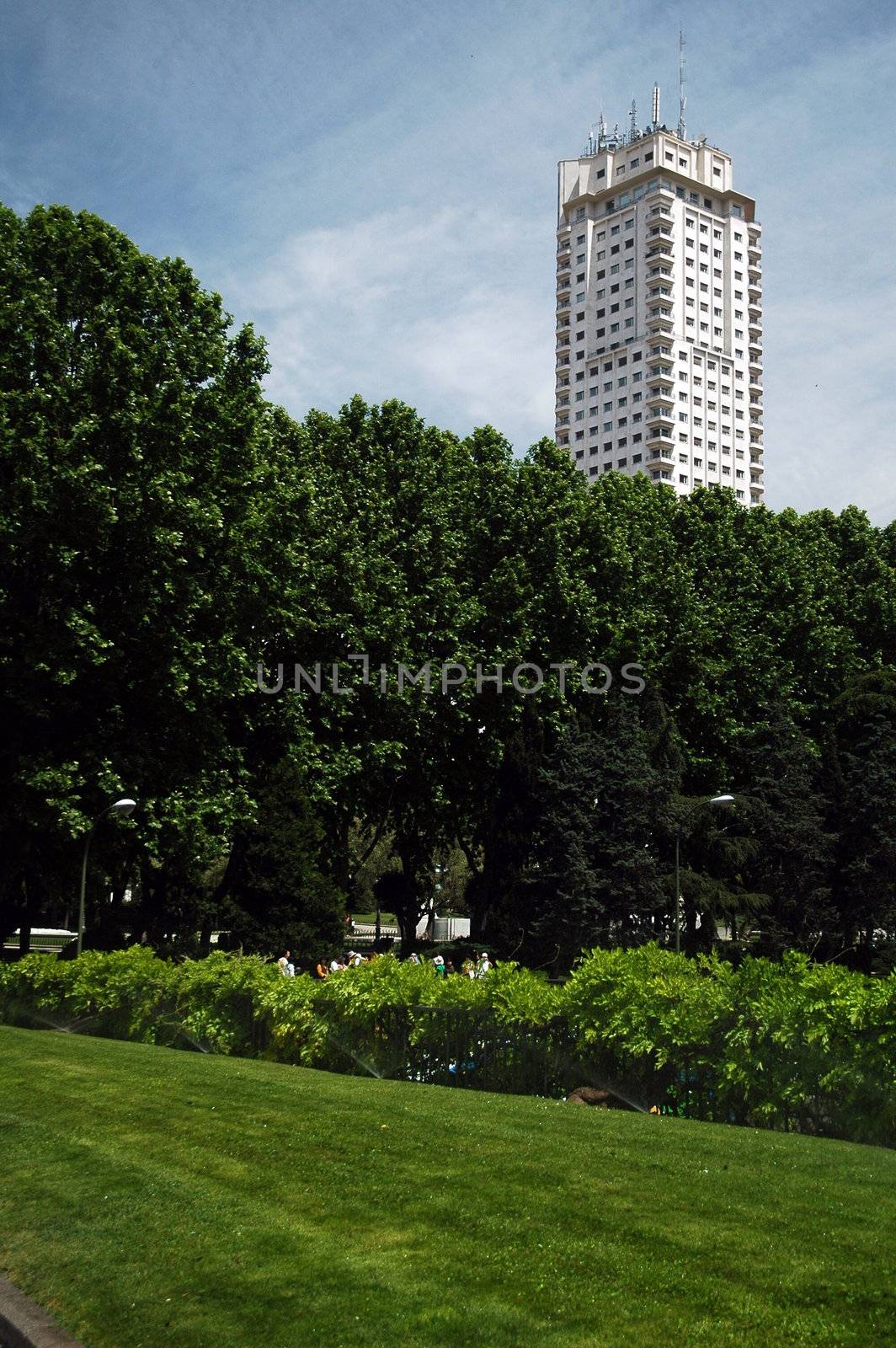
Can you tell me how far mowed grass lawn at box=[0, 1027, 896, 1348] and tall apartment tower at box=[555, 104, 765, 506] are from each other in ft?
395

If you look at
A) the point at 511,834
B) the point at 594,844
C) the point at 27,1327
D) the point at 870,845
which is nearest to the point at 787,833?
the point at 870,845

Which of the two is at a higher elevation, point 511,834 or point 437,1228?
point 511,834

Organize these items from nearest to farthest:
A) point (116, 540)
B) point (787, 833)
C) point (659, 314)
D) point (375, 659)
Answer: point (116, 540), point (375, 659), point (787, 833), point (659, 314)

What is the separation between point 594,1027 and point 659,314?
12662 cm

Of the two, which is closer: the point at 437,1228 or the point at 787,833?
the point at 437,1228

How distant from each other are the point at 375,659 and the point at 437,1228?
2981 centimetres

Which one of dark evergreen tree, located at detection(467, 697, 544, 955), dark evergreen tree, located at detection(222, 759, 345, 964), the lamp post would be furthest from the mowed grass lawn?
dark evergreen tree, located at detection(467, 697, 544, 955)

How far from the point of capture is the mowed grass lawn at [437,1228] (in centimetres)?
612

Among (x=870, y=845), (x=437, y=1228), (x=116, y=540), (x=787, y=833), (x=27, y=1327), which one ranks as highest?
(x=116, y=540)

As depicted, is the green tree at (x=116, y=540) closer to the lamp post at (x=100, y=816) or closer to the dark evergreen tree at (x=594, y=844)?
the lamp post at (x=100, y=816)

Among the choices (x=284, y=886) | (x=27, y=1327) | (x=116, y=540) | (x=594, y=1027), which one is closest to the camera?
(x=27, y=1327)

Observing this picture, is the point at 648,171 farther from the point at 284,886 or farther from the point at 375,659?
the point at 284,886

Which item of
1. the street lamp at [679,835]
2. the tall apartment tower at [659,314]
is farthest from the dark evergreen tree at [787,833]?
the tall apartment tower at [659,314]

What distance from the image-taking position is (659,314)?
5172 inches
